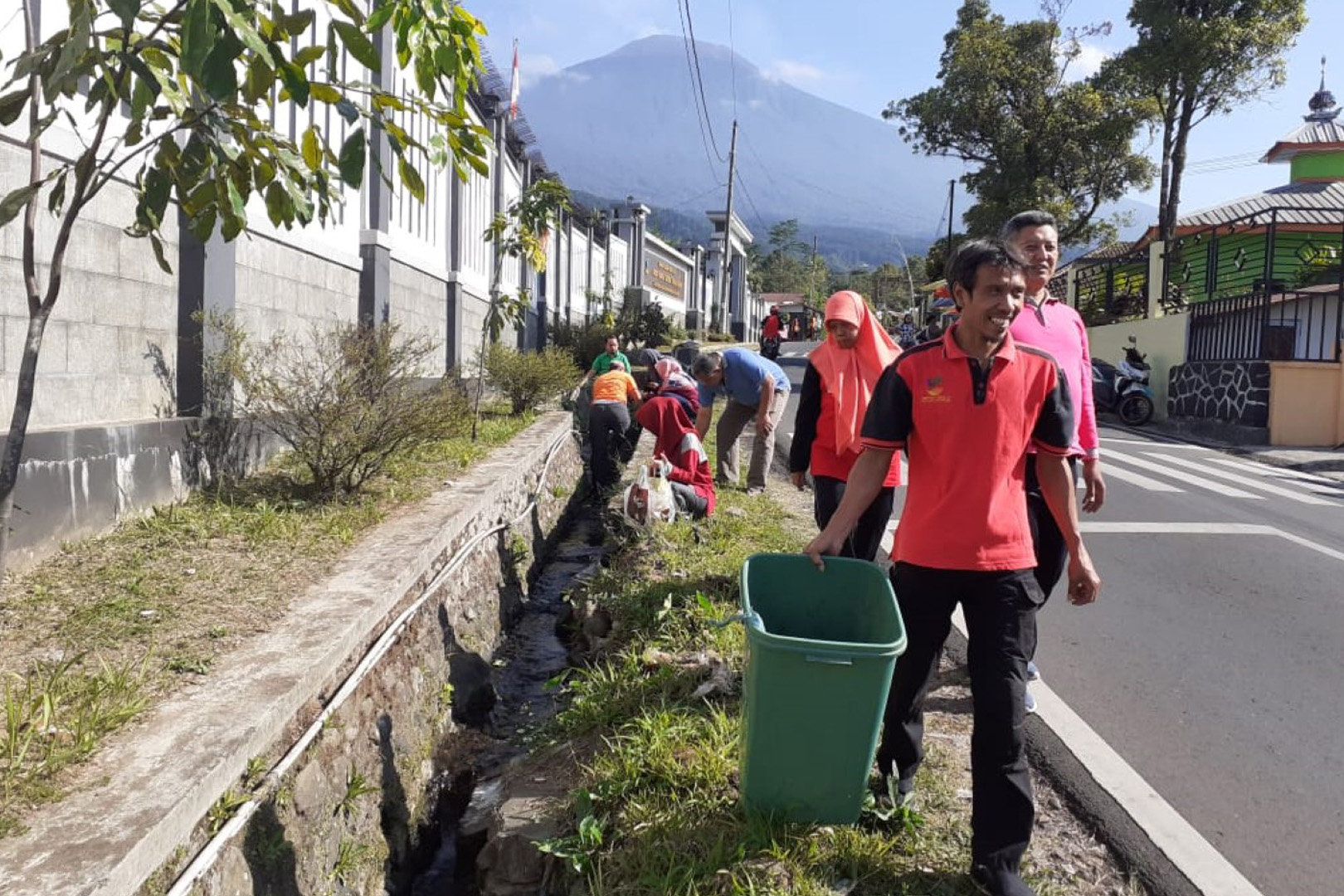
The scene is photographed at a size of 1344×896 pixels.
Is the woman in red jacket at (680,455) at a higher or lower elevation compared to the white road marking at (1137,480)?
higher

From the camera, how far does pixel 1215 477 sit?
10.9 meters

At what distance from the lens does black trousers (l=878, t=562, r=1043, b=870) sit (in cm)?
269

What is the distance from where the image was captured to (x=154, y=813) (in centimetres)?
249

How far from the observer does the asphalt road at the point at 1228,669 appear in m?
3.30

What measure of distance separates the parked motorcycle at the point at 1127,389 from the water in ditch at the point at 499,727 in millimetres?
12411

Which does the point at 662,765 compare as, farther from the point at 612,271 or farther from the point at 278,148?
the point at 612,271

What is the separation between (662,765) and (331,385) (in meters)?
3.70

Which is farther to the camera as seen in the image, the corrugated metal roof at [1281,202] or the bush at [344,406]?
the corrugated metal roof at [1281,202]

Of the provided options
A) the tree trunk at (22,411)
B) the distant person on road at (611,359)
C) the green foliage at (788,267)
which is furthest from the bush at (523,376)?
the green foliage at (788,267)

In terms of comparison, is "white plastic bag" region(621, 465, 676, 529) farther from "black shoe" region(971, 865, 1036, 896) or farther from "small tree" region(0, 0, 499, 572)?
"black shoe" region(971, 865, 1036, 896)

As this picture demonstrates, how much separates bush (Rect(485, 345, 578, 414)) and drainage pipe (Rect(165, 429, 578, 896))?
256 inches

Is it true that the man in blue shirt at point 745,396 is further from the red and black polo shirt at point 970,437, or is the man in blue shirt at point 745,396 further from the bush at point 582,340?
the bush at point 582,340

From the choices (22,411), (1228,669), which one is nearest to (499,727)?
(22,411)

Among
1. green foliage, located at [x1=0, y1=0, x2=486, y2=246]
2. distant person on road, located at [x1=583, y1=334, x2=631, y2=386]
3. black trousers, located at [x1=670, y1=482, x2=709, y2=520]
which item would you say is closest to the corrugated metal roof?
distant person on road, located at [x1=583, y1=334, x2=631, y2=386]
